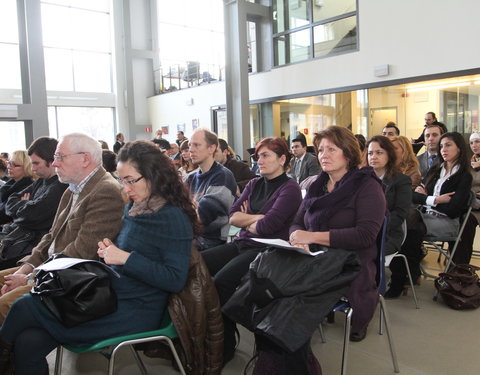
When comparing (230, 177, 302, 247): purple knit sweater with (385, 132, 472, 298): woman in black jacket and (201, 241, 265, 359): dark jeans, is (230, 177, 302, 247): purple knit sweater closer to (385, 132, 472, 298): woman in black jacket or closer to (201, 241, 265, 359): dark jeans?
(201, 241, 265, 359): dark jeans

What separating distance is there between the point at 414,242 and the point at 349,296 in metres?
1.74

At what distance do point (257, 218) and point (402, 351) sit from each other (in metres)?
1.23

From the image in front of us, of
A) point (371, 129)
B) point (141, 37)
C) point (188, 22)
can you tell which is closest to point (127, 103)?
point (141, 37)

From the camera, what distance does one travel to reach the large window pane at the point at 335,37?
9023mm

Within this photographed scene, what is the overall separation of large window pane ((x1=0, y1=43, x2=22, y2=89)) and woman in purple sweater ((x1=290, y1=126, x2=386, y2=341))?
1345 cm

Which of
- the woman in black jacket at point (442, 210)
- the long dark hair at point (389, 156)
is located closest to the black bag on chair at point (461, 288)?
the woman in black jacket at point (442, 210)

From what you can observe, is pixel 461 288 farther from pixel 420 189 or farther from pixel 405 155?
pixel 405 155

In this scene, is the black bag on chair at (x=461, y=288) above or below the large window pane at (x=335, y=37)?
below

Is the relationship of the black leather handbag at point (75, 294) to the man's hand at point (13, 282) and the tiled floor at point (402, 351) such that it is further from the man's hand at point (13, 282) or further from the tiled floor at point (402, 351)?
the tiled floor at point (402, 351)

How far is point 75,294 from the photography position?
5.57 ft

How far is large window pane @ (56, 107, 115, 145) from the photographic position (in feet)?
46.7

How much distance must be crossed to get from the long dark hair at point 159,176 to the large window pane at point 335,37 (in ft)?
26.2

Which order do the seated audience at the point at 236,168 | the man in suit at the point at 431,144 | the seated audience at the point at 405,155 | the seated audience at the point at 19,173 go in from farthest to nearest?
the man in suit at the point at 431,144, the seated audience at the point at 236,168, the seated audience at the point at 19,173, the seated audience at the point at 405,155

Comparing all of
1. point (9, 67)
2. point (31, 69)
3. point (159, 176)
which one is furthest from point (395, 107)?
point (9, 67)
